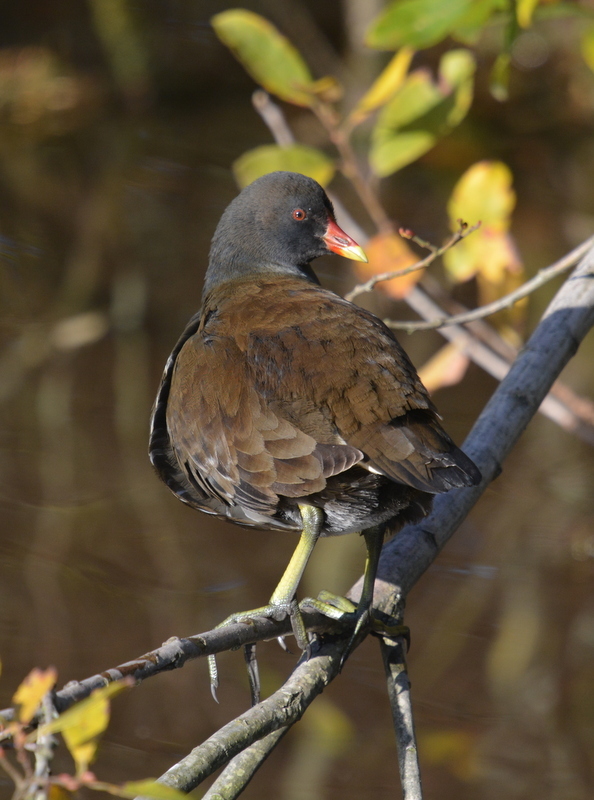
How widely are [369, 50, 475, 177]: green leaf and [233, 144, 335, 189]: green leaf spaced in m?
Answer: 0.19

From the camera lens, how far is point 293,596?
5.86ft

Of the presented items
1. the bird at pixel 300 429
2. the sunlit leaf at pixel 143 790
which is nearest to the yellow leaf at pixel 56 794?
the sunlit leaf at pixel 143 790

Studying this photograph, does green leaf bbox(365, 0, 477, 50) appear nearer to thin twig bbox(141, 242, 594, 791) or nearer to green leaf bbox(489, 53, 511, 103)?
green leaf bbox(489, 53, 511, 103)

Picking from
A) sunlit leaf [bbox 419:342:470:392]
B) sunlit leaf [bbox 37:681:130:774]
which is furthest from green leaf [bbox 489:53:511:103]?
sunlit leaf [bbox 37:681:130:774]

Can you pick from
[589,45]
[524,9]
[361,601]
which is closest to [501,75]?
[589,45]

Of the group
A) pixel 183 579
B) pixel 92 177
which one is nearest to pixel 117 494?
pixel 183 579

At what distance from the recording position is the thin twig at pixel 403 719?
1625 millimetres

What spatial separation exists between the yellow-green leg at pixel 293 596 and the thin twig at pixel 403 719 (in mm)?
200

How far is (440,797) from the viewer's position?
2.69m

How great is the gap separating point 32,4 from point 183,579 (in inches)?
254

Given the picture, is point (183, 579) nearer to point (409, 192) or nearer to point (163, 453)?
point (163, 453)

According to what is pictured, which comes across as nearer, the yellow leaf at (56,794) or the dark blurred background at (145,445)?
the yellow leaf at (56,794)

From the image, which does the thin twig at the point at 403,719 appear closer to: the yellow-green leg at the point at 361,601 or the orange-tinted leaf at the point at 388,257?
the yellow-green leg at the point at 361,601

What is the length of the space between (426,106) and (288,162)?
1.33 ft
